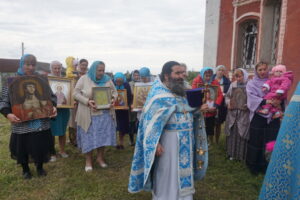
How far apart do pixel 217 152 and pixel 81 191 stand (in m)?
3.15

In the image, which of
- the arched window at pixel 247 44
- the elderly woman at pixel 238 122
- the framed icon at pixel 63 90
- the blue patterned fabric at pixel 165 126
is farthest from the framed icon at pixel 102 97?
the arched window at pixel 247 44

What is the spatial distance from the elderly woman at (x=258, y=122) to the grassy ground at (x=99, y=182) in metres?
0.46

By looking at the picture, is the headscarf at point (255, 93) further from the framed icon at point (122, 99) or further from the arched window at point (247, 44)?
the arched window at point (247, 44)

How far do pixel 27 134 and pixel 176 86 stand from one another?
8.52 feet

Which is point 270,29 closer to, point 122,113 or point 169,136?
point 122,113

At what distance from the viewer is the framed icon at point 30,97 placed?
3.29 metres

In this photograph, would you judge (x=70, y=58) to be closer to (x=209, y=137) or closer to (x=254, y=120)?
(x=209, y=137)

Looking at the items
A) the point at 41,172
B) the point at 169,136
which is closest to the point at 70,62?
the point at 41,172

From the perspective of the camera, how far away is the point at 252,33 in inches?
406

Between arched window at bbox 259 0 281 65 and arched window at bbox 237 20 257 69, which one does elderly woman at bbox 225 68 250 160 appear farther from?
arched window at bbox 237 20 257 69

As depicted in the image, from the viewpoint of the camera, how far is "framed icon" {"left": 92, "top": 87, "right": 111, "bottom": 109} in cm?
401

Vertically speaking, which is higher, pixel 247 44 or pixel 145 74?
pixel 247 44

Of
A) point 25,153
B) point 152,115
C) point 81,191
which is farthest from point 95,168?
point 152,115

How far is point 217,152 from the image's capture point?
5.21m
